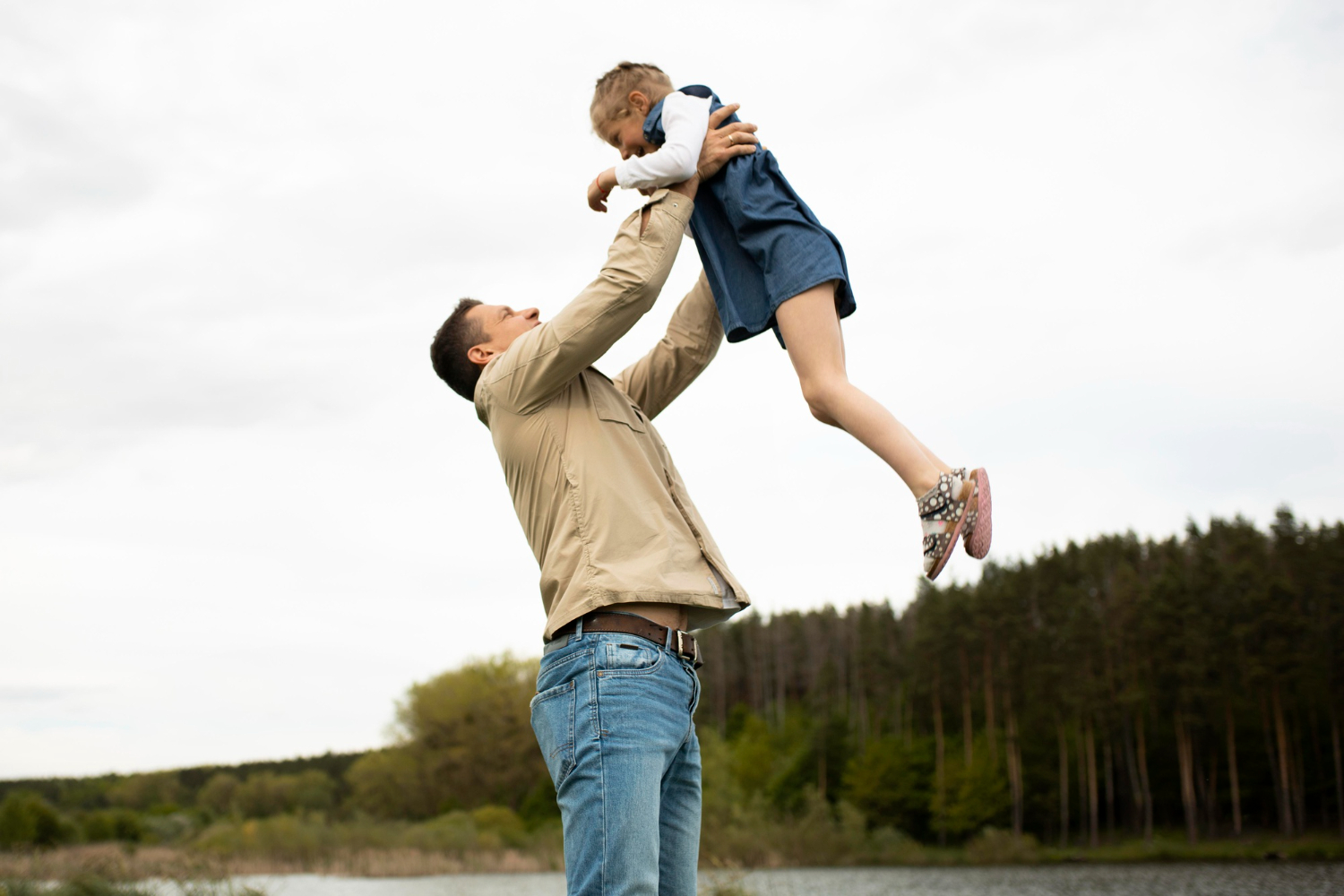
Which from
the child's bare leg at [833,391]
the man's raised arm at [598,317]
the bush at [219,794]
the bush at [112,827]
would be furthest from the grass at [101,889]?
the bush at [219,794]

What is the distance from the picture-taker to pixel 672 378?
3.75m

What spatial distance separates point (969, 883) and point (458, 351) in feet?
120

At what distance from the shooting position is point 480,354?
3.30 meters

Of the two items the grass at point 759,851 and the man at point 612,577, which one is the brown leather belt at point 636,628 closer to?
the man at point 612,577

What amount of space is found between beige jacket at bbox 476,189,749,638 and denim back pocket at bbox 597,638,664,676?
0.36 feet

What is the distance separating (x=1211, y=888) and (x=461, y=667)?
37940mm

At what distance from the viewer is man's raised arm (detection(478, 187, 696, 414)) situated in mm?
2805

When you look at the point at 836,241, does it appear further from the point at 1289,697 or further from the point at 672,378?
the point at 1289,697

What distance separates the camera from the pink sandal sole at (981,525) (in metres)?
2.90

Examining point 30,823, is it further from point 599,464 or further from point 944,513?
point 944,513

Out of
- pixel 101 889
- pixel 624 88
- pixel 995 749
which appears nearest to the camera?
pixel 624 88

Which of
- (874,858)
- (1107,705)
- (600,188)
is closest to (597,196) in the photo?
(600,188)

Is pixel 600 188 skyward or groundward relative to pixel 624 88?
groundward

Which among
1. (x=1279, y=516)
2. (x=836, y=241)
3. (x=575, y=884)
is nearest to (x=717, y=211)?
(x=836, y=241)
